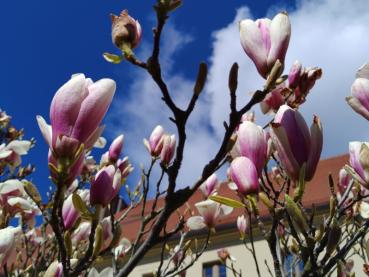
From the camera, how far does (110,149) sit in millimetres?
2293

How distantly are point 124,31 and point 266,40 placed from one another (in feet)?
1.40

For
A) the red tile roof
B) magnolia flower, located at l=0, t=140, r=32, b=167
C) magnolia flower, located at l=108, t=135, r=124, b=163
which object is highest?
the red tile roof

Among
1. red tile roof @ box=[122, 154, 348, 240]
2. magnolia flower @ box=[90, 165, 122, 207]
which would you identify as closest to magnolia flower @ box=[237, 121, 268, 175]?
magnolia flower @ box=[90, 165, 122, 207]

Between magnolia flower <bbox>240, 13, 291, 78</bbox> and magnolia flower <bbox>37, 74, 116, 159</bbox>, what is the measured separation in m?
0.41

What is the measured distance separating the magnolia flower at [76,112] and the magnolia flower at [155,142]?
136 cm

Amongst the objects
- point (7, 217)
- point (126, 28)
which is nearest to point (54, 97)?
point (126, 28)

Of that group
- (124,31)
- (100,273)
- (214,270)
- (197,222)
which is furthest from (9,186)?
(214,270)

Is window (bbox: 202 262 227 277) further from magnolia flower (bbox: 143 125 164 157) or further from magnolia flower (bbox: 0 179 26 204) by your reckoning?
magnolia flower (bbox: 0 179 26 204)

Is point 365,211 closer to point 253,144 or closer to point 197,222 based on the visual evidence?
point 253,144

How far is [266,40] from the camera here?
4.04 ft

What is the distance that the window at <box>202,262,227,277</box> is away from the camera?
1582 cm

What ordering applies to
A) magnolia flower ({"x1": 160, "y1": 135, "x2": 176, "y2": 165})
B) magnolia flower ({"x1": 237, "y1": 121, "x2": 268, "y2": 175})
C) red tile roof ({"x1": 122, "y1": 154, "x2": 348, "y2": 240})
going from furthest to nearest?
red tile roof ({"x1": 122, "y1": 154, "x2": 348, "y2": 240})
magnolia flower ({"x1": 160, "y1": 135, "x2": 176, "y2": 165})
magnolia flower ({"x1": 237, "y1": 121, "x2": 268, "y2": 175})

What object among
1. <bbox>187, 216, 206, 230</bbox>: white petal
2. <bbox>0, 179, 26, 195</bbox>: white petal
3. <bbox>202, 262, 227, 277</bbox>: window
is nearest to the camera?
<bbox>0, 179, 26, 195</bbox>: white petal

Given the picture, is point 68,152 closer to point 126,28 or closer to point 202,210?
point 126,28
